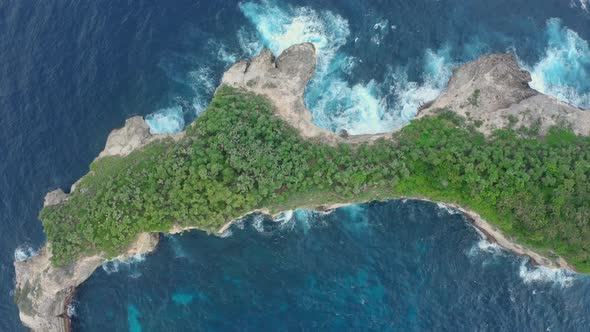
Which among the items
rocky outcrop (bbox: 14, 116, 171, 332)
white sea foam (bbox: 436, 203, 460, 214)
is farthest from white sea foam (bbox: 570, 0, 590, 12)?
rocky outcrop (bbox: 14, 116, 171, 332)

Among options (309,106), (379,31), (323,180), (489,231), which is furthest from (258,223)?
(379,31)

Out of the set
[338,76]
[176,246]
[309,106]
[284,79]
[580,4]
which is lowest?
[176,246]

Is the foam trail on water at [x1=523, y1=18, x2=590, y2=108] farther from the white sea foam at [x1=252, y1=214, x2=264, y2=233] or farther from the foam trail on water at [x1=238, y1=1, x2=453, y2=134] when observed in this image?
the white sea foam at [x1=252, y1=214, x2=264, y2=233]

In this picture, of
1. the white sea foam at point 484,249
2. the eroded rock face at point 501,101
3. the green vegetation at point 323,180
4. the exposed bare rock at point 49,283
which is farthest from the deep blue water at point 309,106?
the green vegetation at point 323,180

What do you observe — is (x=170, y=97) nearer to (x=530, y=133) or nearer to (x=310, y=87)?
(x=310, y=87)

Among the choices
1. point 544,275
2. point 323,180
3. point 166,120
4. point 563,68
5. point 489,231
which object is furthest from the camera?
point 563,68

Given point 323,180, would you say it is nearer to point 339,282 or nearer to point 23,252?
point 339,282
